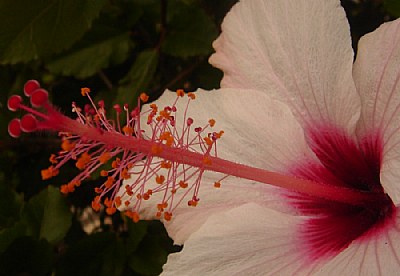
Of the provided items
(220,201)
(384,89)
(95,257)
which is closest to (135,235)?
(95,257)

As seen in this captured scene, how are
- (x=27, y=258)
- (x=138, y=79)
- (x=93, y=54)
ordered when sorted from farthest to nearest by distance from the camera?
(x=93, y=54) → (x=138, y=79) → (x=27, y=258)

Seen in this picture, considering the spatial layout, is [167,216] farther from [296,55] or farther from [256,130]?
[296,55]

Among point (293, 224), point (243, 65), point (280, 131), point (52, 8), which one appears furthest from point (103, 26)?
point (293, 224)

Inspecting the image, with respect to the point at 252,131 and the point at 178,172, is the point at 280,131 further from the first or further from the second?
the point at 178,172

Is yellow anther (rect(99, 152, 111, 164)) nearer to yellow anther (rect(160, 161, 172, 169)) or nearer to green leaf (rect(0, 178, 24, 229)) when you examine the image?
yellow anther (rect(160, 161, 172, 169))

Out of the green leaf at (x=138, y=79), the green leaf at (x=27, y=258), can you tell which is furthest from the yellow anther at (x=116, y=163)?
the green leaf at (x=138, y=79)
